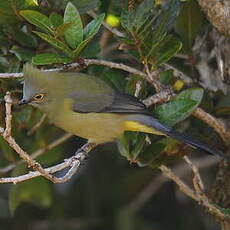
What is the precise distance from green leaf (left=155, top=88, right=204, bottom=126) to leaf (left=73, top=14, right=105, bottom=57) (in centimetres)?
50

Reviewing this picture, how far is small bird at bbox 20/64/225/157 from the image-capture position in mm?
3605

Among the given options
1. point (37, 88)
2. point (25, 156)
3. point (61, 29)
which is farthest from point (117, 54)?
point (25, 156)

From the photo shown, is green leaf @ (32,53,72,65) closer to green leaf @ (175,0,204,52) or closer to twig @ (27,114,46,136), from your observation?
twig @ (27,114,46,136)

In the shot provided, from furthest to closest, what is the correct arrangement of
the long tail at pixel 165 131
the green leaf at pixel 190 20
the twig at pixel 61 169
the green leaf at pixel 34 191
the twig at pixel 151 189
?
the twig at pixel 151 189
the green leaf at pixel 34 191
the green leaf at pixel 190 20
the long tail at pixel 165 131
the twig at pixel 61 169

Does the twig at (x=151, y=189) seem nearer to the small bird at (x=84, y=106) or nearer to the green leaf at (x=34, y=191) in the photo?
the green leaf at (x=34, y=191)

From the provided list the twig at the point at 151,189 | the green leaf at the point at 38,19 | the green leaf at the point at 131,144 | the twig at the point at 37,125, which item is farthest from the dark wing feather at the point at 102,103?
the twig at the point at 151,189

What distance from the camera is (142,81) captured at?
344 centimetres

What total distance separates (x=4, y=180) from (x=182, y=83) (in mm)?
1226

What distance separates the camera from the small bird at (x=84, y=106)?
11.8 feet

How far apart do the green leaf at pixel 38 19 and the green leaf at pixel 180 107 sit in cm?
67

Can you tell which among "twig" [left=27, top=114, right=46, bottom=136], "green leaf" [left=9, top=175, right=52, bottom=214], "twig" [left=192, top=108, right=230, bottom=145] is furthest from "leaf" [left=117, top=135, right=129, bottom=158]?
"green leaf" [left=9, top=175, right=52, bottom=214]

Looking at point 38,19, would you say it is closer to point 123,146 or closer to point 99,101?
point 99,101

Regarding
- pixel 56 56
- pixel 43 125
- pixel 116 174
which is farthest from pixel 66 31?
pixel 116 174

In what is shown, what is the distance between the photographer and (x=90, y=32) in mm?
3213
